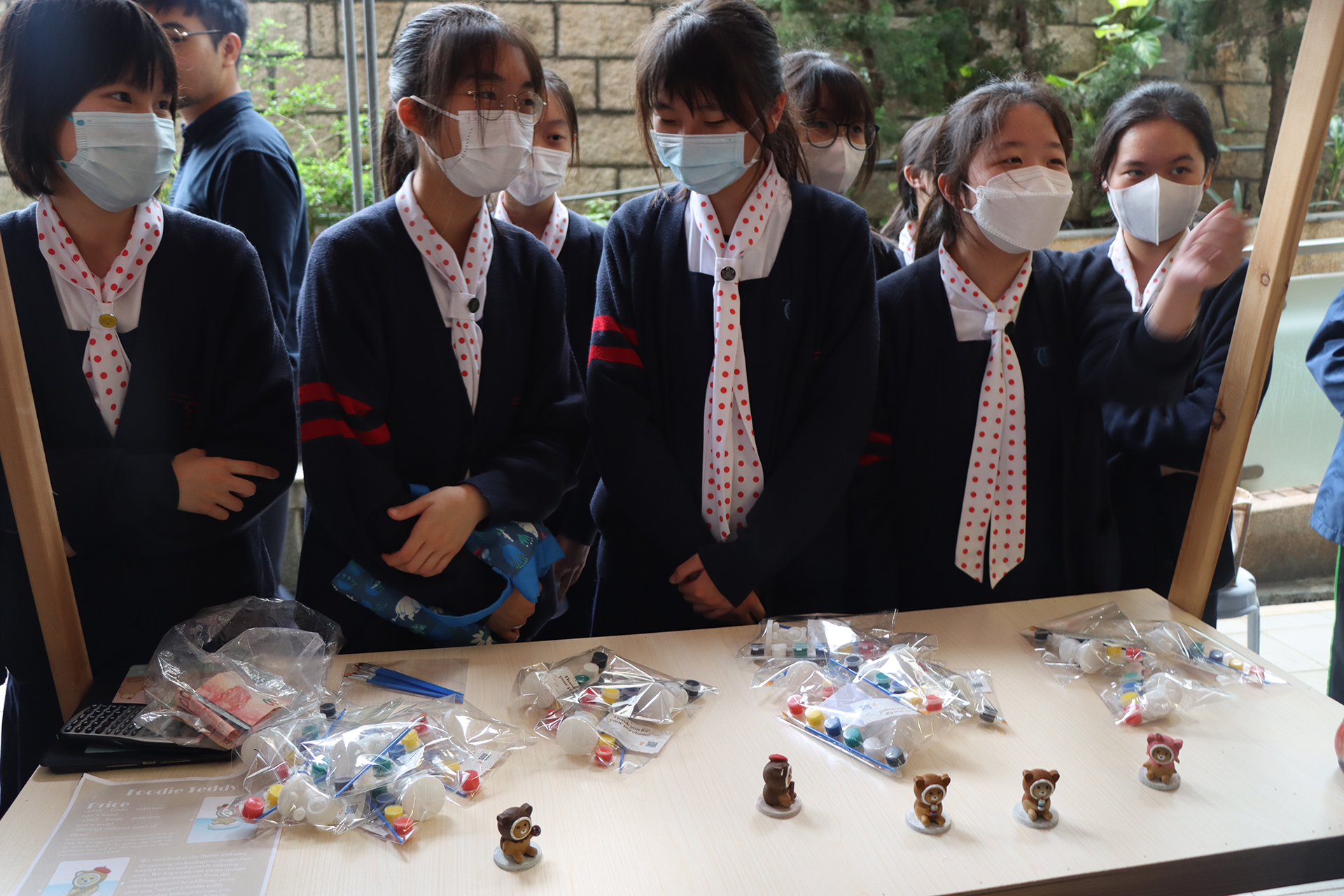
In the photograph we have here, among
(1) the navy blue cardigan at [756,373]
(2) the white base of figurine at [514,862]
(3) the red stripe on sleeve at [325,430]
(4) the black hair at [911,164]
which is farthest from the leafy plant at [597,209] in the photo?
(2) the white base of figurine at [514,862]

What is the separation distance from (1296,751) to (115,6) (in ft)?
6.12

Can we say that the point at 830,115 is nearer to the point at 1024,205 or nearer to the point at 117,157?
the point at 1024,205

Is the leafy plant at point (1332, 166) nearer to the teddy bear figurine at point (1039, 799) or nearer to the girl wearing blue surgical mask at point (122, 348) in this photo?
the teddy bear figurine at point (1039, 799)

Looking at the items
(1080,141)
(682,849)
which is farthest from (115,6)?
(1080,141)

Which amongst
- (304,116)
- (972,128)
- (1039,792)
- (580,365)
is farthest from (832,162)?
(304,116)

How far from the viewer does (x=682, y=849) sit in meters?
0.97

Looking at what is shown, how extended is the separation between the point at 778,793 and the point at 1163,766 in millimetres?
440

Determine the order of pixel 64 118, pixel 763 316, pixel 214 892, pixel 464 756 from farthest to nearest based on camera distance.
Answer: pixel 763 316, pixel 64 118, pixel 464 756, pixel 214 892

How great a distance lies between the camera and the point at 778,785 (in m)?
1.01

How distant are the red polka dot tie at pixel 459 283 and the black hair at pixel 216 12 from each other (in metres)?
1.00

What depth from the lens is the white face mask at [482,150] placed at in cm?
149

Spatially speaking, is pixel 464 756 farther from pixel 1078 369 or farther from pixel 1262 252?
pixel 1262 252

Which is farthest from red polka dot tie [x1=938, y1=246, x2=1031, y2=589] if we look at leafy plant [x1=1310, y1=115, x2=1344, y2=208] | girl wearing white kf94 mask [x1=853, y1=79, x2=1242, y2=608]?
leafy plant [x1=1310, y1=115, x2=1344, y2=208]

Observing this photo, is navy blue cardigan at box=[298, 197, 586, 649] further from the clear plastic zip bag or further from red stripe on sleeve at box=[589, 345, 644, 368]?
the clear plastic zip bag
